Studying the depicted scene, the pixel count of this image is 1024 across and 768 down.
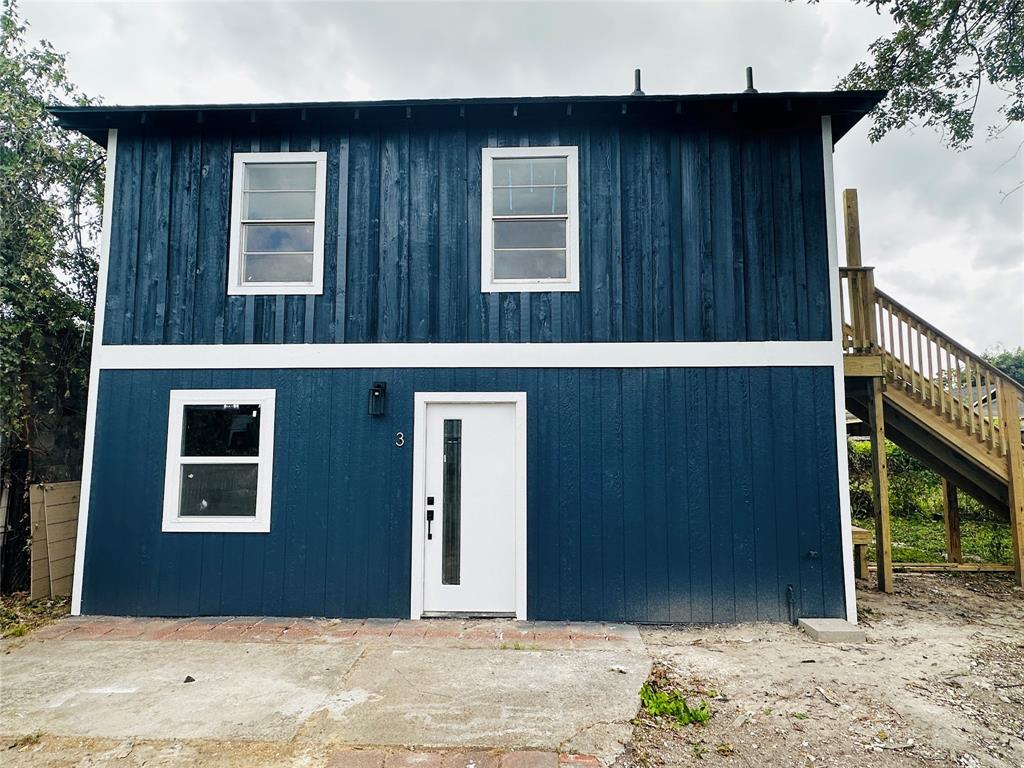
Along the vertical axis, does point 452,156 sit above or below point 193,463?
above

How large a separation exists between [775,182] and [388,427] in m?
4.52

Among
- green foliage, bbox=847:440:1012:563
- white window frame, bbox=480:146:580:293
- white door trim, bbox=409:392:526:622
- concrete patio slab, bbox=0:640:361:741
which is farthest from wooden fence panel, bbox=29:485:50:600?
green foliage, bbox=847:440:1012:563

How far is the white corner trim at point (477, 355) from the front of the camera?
523cm

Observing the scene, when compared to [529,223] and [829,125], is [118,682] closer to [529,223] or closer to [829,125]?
[529,223]

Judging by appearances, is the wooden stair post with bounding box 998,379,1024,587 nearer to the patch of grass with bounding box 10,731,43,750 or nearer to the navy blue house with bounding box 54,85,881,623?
the navy blue house with bounding box 54,85,881,623

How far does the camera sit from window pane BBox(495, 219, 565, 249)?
5.54 metres

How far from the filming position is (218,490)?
5340mm

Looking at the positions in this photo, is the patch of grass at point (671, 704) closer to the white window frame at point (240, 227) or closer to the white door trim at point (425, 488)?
the white door trim at point (425, 488)

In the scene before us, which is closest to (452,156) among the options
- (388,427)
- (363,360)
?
(363,360)

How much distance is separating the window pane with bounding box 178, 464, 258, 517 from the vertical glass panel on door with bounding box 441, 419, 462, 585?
1863 millimetres

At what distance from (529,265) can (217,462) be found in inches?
143

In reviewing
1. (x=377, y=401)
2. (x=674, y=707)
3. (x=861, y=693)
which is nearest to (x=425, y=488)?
(x=377, y=401)

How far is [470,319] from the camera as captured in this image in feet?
17.7

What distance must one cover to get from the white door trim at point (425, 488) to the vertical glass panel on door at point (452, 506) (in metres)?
0.20
